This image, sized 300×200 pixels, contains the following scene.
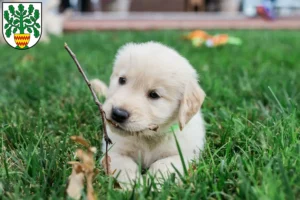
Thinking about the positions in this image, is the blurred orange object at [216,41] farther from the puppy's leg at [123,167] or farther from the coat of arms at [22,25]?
the puppy's leg at [123,167]

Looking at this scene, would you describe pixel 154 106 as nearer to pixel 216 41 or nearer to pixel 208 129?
pixel 208 129

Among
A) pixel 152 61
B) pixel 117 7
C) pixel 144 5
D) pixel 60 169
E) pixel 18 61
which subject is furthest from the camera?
pixel 144 5

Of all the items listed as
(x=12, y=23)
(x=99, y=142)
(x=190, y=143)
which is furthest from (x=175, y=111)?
(x=12, y=23)

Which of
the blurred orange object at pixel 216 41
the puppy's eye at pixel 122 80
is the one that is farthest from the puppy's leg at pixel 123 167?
the blurred orange object at pixel 216 41

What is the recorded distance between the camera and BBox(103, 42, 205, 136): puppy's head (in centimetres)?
219

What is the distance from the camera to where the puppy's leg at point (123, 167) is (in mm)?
2051

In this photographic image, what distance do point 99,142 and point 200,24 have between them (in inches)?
407

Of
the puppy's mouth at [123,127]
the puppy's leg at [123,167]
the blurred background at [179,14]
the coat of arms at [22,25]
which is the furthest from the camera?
the blurred background at [179,14]

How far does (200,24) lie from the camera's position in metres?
12.5

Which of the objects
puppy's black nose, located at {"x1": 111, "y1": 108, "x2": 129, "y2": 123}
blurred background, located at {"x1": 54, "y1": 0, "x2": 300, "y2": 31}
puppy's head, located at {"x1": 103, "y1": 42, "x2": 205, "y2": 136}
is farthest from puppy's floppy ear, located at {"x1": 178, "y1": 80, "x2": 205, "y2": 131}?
blurred background, located at {"x1": 54, "y1": 0, "x2": 300, "y2": 31}

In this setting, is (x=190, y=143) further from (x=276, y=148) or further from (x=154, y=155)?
(x=276, y=148)

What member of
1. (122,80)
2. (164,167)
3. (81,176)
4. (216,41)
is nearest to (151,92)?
(122,80)

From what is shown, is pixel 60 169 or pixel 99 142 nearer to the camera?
pixel 60 169

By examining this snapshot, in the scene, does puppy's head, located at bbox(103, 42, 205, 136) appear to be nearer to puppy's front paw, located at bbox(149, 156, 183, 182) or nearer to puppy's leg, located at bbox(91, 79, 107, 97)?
puppy's front paw, located at bbox(149, 156, 183, 182)
